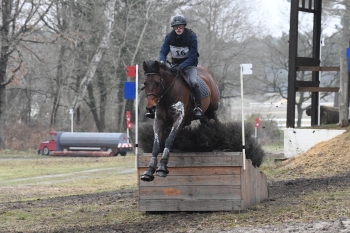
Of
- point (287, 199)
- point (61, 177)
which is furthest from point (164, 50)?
point (61, 177)

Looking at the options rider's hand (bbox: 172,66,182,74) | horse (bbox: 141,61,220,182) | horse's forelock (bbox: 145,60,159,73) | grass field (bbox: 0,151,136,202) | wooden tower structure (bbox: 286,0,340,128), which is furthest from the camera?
wooden tower structure (bbox: 286,0,340,128)

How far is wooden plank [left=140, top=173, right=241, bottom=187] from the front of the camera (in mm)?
11734

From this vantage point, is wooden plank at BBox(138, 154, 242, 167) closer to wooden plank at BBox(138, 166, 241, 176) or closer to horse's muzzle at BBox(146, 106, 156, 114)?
wooden plank at BBox(138, 166, 241, 176)

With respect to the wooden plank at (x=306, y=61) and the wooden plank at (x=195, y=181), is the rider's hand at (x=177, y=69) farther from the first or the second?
the wooden plank at (x=306, y=61)

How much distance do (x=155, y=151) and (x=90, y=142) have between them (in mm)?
28132

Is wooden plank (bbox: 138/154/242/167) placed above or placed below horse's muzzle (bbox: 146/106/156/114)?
below

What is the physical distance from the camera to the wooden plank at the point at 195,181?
11734 millimetres

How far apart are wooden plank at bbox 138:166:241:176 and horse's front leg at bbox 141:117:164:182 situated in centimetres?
59

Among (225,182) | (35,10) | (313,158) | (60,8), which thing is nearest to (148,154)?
(225,182)

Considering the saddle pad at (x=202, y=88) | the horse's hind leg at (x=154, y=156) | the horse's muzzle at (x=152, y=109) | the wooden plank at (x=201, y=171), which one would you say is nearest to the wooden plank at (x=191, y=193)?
the wooden plank at (x=201, y=171)

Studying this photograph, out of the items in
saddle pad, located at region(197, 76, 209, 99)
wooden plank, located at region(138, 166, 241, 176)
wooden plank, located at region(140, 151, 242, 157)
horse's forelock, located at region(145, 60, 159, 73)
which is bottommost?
wooden plank, located at region(138, 166, 241, 176)

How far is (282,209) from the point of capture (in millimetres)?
11438

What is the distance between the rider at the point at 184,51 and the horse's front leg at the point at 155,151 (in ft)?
0.84

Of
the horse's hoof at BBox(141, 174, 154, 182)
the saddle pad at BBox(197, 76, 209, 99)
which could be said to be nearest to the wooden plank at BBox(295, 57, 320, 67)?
the saddle pad at BBox(197, 76, 209, 99)
